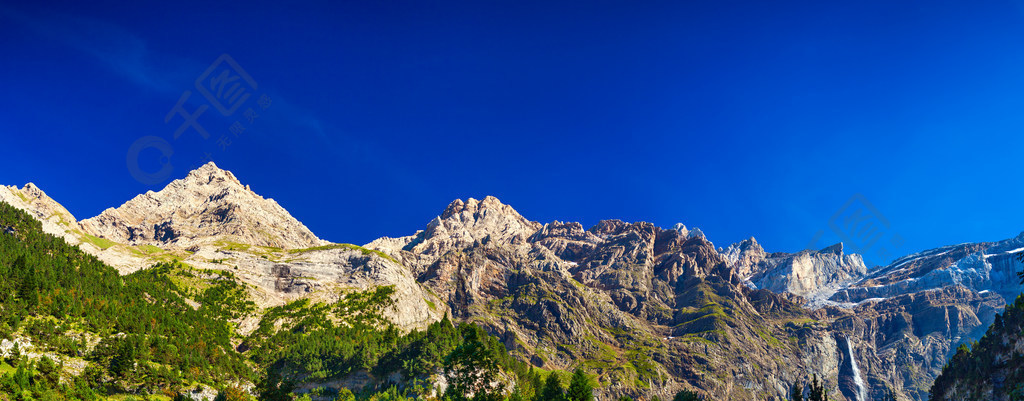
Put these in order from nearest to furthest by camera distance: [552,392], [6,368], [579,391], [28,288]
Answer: [6,368] → [579,391] → [552,392] → [28,288]

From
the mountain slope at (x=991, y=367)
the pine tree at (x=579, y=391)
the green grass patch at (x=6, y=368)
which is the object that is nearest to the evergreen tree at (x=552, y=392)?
the pine tree at (x=579, y=391)

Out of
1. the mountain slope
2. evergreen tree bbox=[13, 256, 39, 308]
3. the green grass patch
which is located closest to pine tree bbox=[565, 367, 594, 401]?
the mountain slope

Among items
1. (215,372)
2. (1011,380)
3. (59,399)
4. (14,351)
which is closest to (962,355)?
(1011,380)

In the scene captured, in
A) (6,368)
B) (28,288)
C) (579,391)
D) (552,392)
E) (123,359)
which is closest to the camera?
(6,368)

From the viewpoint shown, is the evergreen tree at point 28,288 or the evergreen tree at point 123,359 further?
the evergreen tree at point 28,288

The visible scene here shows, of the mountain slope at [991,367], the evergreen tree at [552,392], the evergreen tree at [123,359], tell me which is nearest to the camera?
A: the evergreen tree at [123,359]

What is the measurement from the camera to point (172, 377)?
14425 cm

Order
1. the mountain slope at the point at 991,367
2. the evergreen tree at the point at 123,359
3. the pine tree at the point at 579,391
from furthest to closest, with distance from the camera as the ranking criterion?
the mountain slope at the point at 991,367 < the evergreen tree at the point at 123,359 < the pine tree at the point at 579,391

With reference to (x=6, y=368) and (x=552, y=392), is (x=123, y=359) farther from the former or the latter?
(x=552, y=392)

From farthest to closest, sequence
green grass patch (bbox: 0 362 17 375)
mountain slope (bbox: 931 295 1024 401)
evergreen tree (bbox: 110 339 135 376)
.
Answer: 1. mountain slope (bbox: 931 295 1024 401)
2. evergreen tree (bbox: 110 339 135 376)
3. green grass patch (bbox: 0 362 17 375)

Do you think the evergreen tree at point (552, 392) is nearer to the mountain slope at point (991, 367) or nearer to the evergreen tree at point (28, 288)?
the mountain slope at point (991, 367)

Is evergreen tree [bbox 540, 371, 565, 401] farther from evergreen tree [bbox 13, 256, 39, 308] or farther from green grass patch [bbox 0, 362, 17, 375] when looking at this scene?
evergreen tree [bbox 13, 256, 39, 308]

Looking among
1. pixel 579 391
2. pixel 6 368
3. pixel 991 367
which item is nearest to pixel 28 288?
pixel 6 368

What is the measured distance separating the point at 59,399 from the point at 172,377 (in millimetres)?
34255
